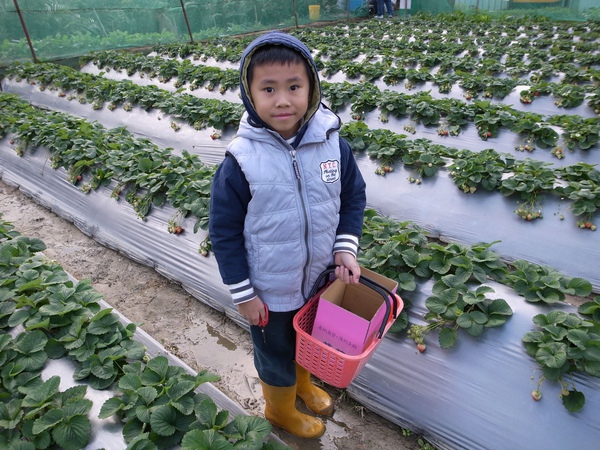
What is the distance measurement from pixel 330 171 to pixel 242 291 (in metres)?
0.58

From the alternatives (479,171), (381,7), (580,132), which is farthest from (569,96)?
(381,7)

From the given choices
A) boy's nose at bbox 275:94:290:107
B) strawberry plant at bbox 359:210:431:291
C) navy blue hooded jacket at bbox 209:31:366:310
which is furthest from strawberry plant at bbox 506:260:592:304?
boy's nose at bbox 275:94:290:107

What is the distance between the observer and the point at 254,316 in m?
1.58

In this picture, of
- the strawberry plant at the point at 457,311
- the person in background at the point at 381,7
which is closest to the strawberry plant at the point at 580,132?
the strawberry plant at the point at 457,311

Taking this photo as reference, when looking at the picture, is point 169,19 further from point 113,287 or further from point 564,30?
point 113,287

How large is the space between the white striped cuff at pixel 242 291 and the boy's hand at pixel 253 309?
0.11ft

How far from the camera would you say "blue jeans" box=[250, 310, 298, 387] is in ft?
5.62

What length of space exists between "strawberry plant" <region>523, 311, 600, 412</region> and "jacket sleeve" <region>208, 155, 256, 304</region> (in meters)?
1.40

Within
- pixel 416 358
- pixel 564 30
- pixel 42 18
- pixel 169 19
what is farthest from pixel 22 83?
pixel 564 30

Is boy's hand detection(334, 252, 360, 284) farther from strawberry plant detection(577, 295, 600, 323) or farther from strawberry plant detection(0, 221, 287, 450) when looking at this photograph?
strawberry plant detection(577, 295, 600, 323)

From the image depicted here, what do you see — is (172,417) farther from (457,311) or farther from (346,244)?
(457,311)

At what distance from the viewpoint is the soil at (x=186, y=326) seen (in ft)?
7.01

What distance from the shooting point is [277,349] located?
5.90 feet

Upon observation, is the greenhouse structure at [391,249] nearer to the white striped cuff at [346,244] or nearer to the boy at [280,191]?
the boy at [280,191]
